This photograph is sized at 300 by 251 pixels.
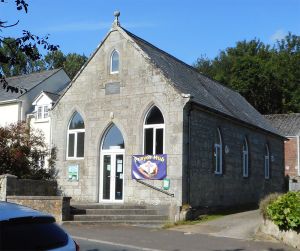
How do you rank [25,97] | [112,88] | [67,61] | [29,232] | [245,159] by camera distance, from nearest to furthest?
[29,232], [112,88], [245,159], [25,97], [67,61]

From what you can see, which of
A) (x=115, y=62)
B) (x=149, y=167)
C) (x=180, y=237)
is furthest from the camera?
(x=115, y=62)

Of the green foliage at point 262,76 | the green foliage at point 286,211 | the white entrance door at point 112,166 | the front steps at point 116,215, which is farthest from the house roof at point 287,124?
the green foliage at point 286,211

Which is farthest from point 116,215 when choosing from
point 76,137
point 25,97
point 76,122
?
point 25,97

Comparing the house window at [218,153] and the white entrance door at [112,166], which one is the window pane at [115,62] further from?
the house window at [218,153]

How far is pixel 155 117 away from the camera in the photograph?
21.4m

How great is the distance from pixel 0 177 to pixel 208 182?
353 inches

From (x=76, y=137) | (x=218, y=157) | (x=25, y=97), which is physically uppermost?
(x=25, y=97)

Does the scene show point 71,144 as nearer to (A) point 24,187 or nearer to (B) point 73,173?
(B) point 73,173

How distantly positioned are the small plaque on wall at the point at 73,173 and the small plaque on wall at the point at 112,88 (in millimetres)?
3851

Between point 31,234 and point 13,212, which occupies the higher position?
point 13,212

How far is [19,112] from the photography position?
32344 mm

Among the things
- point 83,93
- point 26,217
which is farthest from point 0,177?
point 26,217

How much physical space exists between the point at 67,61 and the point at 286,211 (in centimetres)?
5588

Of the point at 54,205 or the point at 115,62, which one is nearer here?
the point at 54,205
